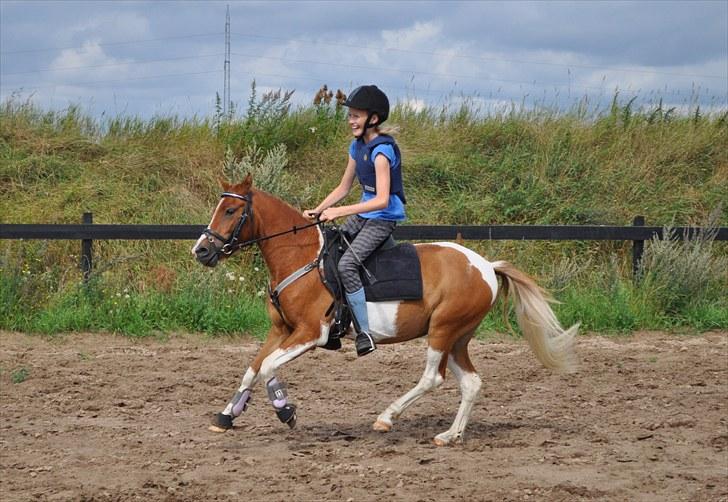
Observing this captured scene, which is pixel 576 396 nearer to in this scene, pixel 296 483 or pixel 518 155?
pixel 296 483

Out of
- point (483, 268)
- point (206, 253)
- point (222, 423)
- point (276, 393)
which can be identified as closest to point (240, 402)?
point (222, 423)

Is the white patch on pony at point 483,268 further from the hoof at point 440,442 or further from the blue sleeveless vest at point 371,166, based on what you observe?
the hoof at point 440,442

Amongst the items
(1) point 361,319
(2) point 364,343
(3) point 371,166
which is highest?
(3) point 371,166

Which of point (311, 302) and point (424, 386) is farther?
point (424, 386)

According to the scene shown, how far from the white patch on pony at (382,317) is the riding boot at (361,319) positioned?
0.05m

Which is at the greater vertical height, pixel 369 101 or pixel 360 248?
pixel 369 101

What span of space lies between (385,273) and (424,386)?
0.89 m

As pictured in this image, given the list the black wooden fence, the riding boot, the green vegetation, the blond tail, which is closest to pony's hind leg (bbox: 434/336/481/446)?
the blond tail

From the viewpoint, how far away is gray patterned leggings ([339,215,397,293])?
7086 millimetres

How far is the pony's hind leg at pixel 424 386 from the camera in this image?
7.27 meters

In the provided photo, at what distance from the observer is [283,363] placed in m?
6.97

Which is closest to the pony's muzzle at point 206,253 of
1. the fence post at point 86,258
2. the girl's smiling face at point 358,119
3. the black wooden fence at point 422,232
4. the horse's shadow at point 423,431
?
the girl's smiling face at point 358,119

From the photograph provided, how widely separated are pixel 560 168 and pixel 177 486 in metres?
12.4

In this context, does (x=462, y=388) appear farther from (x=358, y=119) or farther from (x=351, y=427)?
(x=358, y=119)
